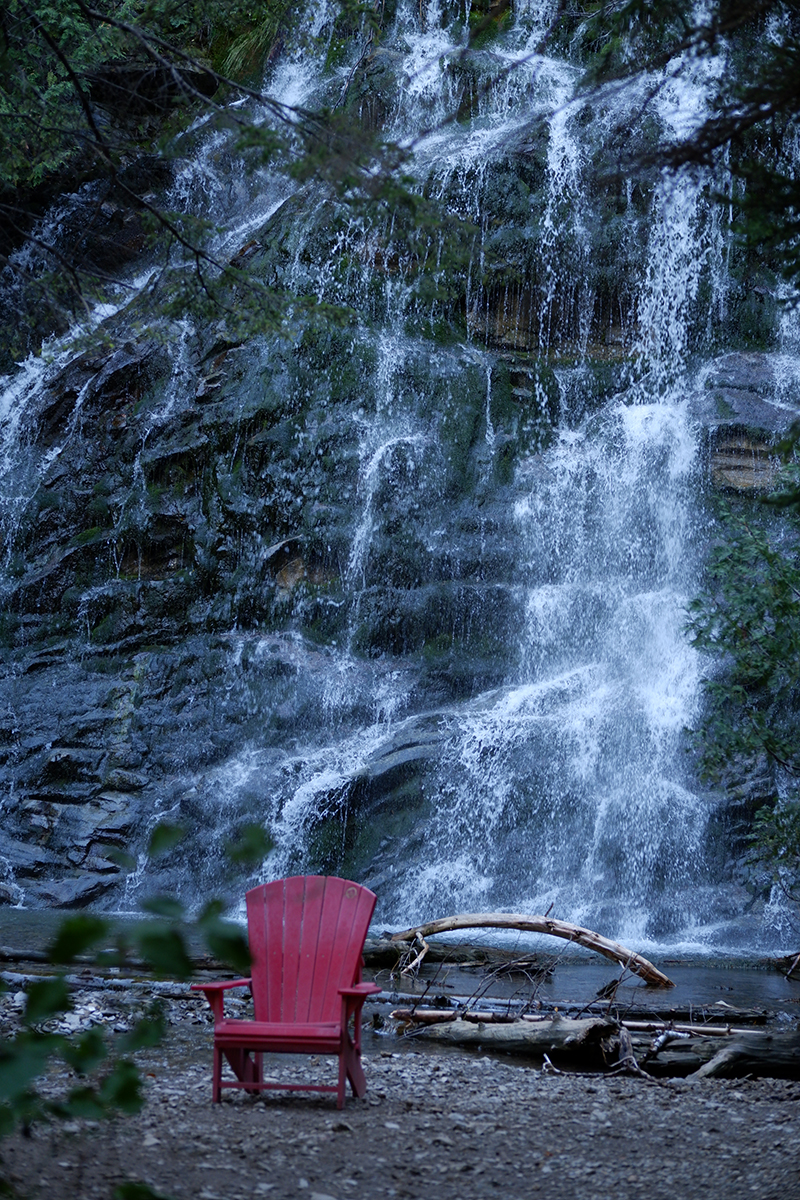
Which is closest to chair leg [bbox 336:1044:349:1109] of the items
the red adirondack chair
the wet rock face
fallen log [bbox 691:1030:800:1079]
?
the red adirondack chair

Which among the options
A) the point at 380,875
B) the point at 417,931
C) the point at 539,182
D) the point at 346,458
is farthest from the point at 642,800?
the point at 539,182

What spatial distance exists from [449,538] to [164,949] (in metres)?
13.5

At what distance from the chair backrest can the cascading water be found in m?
6.74

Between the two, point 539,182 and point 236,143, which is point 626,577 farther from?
point 236,143

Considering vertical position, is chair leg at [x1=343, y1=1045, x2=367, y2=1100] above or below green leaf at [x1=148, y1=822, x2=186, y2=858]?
below

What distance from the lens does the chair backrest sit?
176 inches

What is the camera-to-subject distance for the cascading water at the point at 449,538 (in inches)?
467

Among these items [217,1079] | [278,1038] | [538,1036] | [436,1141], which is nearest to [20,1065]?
[436,1141]

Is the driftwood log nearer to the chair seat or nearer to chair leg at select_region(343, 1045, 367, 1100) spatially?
chair leg at select_region(343, 1045, 367, 1100)

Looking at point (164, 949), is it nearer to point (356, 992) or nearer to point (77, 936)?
point (77, 936)

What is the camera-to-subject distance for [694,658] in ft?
43.4

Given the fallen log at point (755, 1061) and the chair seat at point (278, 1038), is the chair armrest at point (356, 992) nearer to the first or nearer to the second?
the chair seat at point (278, 1038)

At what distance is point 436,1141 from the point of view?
3.81m

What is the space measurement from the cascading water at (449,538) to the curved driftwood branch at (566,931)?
286cm
